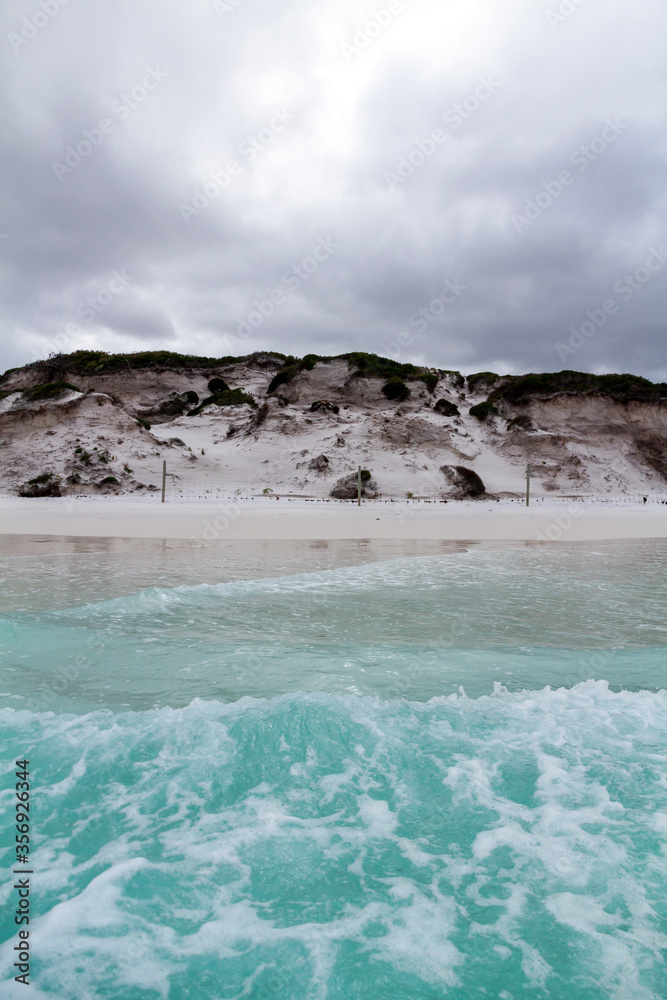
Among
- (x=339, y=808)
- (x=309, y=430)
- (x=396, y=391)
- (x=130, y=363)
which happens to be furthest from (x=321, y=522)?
(x=130, y=363)

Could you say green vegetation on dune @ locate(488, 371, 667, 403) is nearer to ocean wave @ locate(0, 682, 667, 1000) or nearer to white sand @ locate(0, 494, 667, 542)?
white sand @ locate(0, 494, 667, 542)

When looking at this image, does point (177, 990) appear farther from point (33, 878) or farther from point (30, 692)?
point (30, 692)

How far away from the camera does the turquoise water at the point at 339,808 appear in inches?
72.2

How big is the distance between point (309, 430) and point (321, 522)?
21405mm

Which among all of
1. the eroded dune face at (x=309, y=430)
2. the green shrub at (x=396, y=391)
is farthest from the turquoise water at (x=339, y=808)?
the green shrub at (x=396, y=391)

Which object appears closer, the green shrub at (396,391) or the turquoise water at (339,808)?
the turquoise water at (339,808)

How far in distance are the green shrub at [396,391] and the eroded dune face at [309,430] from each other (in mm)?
100

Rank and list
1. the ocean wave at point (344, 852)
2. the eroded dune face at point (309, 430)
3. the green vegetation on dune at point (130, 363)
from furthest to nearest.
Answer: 1. the green vegetation on dune at point (130, 363)
2. the eroded dune face at point (309, 430)
3. the ocean wave at point (344, 852)

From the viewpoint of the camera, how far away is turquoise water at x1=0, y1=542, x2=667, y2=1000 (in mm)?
1835

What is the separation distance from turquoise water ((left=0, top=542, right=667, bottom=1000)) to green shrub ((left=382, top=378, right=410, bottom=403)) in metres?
41.2

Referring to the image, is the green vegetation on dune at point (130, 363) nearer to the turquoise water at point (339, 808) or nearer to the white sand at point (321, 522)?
the white sand at point (321, 522)

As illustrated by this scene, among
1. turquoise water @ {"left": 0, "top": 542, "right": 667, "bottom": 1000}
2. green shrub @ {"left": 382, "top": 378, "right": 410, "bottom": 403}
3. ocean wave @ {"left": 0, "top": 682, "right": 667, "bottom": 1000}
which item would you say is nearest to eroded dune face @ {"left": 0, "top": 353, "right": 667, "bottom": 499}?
green shrub @ {"left": 382, "top": 378, "right": 410, "bottom": 403}

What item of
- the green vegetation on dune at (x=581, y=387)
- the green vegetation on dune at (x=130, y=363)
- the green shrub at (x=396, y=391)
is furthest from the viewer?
the green vegetation on dune at (x=130, y=363)

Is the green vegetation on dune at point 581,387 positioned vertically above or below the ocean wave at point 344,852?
above
